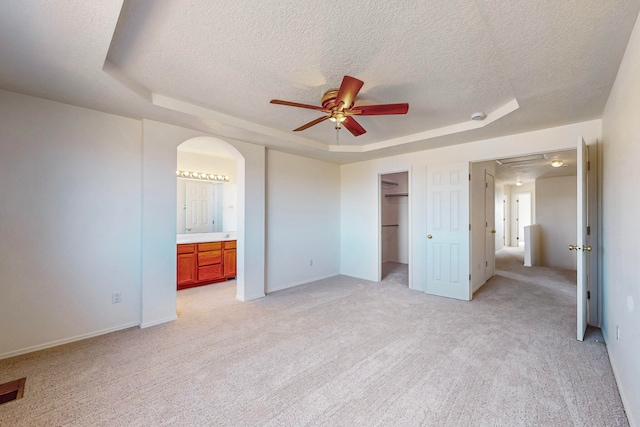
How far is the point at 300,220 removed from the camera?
487 cm

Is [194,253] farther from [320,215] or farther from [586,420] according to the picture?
[586,420]

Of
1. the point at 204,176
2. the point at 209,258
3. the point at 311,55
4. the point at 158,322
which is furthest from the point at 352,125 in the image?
the point at 204,176

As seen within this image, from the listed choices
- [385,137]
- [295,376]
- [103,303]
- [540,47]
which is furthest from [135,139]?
[540,47]

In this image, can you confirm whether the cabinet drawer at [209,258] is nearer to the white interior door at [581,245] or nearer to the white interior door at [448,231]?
the white interior door at [448,231]

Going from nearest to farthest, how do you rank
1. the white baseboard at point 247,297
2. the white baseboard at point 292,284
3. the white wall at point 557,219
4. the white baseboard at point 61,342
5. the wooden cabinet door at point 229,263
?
the white baseboard at point 61,342, the white baseboard at point 247,297, the white baseboard at point 292,284, the wooden cabinet door at point 229,263, the white wall at point 557,219

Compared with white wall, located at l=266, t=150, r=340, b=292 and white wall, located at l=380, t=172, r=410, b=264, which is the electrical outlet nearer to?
white wall, located at l=266, t=150, r=340, b=292

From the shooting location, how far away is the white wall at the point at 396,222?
7109 millimetres

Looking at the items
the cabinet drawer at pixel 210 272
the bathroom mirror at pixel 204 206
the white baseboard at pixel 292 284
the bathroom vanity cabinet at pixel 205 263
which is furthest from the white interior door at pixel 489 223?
the bathroom mirror at pixel 204 206

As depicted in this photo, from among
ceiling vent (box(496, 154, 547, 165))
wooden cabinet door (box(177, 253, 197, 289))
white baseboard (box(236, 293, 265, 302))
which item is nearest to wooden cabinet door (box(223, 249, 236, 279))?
wooden cabinet door (box(177, 253, 197, 289))

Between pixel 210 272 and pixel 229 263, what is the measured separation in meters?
0.39

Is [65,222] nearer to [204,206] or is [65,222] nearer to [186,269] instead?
[186,269]

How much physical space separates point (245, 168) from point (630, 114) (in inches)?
150

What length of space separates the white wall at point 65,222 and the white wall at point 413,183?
3635 millimetres

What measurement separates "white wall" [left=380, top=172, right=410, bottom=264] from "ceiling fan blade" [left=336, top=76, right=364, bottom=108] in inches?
202
